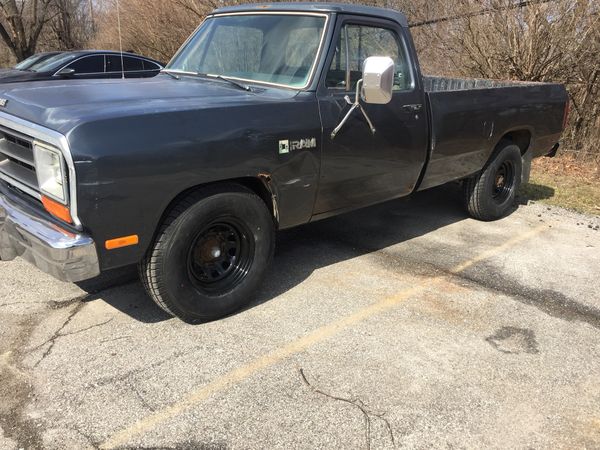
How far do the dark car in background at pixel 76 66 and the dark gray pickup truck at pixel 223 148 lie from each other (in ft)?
19.4

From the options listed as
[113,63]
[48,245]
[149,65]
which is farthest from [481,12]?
[48,245]

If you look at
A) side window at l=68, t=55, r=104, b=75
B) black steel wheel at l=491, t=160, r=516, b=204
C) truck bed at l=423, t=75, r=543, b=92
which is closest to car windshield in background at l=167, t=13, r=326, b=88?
truck bed at l=423, t=75, r=543, b=92

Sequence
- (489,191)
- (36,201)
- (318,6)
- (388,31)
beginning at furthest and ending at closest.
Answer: (489,191)
(388,31)
(318,6)
(36,201)

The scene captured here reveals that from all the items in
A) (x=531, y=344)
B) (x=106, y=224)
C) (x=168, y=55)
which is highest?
Answer: (x=168, y=55)

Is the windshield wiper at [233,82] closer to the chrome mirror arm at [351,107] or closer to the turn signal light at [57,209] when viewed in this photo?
the chrome mirror arm at [351,107]

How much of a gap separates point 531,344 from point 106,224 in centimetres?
273

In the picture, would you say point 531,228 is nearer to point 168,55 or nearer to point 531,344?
point 531,344

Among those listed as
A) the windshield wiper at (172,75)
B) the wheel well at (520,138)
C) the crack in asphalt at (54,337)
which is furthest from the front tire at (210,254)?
the wheel well at (520,138)

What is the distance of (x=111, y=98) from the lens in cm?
324

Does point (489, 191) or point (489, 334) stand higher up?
point (489, 191)

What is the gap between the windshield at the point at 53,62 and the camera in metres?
9.82

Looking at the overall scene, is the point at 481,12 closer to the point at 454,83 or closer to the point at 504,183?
the point at 454,83

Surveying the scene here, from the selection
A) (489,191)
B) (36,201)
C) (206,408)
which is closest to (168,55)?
(489,191)

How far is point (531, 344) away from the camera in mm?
3525
